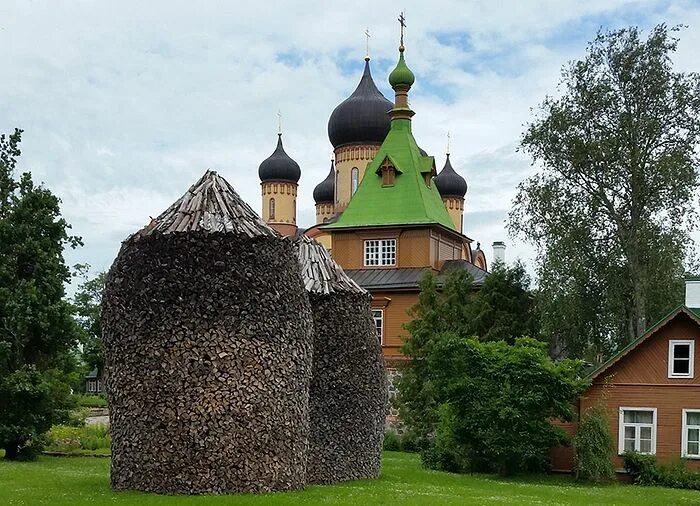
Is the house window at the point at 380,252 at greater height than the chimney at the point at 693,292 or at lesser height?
greater

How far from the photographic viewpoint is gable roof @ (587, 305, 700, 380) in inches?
1039

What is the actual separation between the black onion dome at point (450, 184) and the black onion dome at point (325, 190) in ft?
22.9

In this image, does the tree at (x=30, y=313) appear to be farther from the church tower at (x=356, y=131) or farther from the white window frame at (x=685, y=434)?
the church tower at (x=356, y=131)

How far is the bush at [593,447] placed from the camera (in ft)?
84.1

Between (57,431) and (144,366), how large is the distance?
1846 centimetres

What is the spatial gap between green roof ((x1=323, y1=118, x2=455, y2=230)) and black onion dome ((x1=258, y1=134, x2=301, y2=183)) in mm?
24500

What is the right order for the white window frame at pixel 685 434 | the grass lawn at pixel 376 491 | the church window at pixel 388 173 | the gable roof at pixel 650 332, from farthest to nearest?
the church window at pixel 388 173
the white window frame at pixel 685 434
the gable roof at pixel 650 332
the grass lawn at pixel 376 491

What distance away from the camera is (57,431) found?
32594 millimetres

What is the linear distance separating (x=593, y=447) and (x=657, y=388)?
3216mm

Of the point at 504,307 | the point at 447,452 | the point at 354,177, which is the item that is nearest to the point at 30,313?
the point at 447,452

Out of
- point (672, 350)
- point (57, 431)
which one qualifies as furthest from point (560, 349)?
point (57, 431)

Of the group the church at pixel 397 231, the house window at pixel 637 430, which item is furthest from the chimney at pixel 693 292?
the church at pixel 397 231

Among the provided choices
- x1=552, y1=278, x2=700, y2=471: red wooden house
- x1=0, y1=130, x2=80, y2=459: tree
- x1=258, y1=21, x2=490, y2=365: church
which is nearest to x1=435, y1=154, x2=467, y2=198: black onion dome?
x1=258, y1=21, x2=490, y2=365: church

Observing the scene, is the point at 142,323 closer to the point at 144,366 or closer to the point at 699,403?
the point at 144,366
